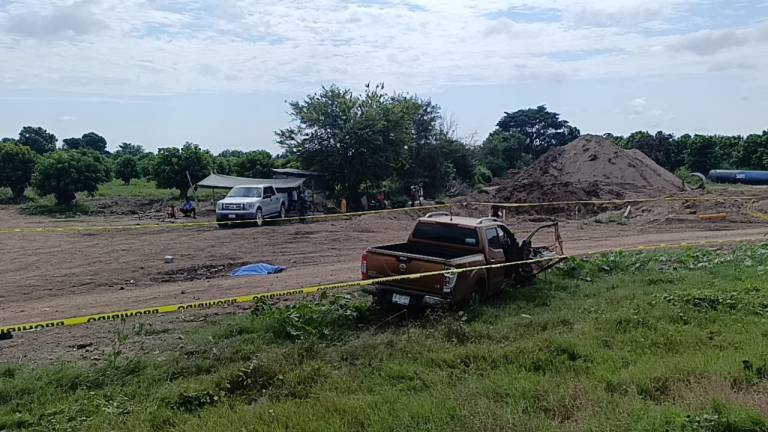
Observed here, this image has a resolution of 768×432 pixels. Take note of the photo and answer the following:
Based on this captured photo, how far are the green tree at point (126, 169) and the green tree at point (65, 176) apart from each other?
2074cm

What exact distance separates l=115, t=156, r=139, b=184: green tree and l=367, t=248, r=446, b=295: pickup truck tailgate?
174 ft

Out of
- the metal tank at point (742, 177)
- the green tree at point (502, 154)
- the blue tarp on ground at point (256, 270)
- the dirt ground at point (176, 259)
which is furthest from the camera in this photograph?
the green tree at point (502, 154)

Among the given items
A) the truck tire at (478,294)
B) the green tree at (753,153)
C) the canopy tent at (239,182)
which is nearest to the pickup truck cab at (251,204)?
the canopy tent at (239,182)

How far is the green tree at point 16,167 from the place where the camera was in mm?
38469

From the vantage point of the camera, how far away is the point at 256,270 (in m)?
15.8

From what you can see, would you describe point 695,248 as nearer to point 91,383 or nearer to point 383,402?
point 383,402

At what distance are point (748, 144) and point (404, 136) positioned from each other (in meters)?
37.3

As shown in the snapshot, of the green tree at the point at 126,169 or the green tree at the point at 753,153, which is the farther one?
the green tree at the point at 126,169

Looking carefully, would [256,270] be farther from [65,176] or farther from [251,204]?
[65,176]

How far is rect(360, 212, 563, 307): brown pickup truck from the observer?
9805mm

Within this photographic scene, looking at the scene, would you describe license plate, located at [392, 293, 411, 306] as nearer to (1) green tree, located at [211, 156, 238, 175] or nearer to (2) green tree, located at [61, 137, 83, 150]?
(1) green tree, located at [211, 156, 238, 175]

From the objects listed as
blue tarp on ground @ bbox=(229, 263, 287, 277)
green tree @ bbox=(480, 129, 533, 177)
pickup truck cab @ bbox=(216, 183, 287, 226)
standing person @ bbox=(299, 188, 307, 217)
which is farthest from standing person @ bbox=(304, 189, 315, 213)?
green tree @ bbox=(480, 129, 533, 177)

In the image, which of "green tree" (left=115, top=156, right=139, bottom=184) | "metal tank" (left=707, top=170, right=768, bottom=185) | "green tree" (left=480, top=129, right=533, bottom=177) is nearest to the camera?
"metal tank" (left=707, top=170, right=768, bottom=185)

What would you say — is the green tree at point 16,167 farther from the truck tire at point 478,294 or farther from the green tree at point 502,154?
the green tree at point 502,154
